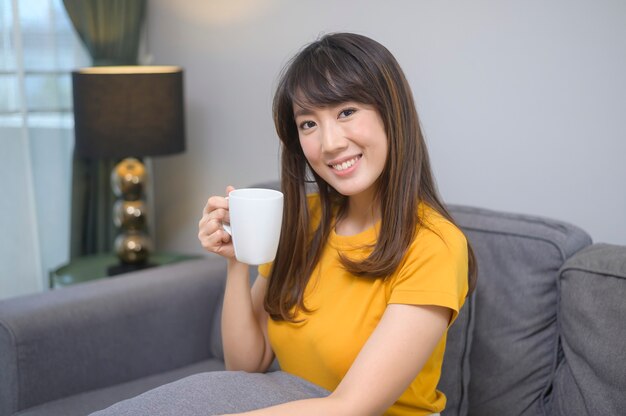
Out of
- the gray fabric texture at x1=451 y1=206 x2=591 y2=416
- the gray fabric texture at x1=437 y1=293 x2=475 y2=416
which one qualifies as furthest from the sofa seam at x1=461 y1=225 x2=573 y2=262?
the gray fabric texture at x1=437 y1=293 x2=475 y2=416

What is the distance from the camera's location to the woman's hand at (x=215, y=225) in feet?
4.24

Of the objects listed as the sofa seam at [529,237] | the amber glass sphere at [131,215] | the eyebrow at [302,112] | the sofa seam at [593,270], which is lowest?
the amber glass sphere at [131,215]

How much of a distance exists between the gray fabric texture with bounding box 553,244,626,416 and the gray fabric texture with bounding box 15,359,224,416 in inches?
36.5

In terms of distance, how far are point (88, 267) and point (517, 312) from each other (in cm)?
153

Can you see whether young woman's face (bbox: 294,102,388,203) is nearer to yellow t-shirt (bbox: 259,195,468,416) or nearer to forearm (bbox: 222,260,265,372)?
yellow t-shirt (bbox: 259,195,468,416)

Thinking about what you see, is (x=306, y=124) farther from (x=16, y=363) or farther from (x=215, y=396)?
(x=16, y=363)

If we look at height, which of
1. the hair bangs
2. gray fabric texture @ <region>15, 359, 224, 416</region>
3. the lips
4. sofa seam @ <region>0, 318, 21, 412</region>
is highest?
the hair bangs

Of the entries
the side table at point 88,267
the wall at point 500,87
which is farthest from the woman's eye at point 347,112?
the side table at point 88,267

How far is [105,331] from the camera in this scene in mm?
1783

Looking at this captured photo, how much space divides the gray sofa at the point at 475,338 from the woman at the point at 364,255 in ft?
0.44

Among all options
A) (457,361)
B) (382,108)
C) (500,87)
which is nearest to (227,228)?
(382,108)

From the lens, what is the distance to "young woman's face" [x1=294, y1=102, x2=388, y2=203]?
1242 mm

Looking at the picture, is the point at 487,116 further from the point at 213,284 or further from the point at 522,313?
the point at 213,284

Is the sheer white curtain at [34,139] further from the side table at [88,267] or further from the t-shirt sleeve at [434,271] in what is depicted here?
the t-shirt sleeve at [434,271]
